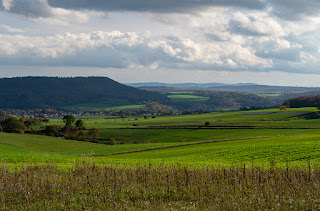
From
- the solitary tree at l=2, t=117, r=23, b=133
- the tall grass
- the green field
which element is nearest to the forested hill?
the green field

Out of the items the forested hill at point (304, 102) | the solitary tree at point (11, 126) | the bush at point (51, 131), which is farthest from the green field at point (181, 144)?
the forested hill at point (304, 102)

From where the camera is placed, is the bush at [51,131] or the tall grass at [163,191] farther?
the bush at [51,131]

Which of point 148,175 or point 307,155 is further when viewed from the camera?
point 307,155

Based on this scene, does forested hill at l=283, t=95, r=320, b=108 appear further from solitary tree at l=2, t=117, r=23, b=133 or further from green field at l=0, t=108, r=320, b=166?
solitary tree at l=2, t=117, r=23, b=133

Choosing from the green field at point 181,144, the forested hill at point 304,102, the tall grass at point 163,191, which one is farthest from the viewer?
the forested hill at point 304,102

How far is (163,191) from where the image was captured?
45.8ft

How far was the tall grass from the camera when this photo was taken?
11.7 m

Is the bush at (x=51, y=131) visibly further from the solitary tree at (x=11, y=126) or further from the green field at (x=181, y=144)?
the green field at (x=181, y=144)

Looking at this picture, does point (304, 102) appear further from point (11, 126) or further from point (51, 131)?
point (11, 126)

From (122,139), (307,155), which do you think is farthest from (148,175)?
(122,139)

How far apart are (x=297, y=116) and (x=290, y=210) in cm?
11577

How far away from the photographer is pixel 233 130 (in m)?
84.6

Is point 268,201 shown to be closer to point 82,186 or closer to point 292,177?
point 292,177

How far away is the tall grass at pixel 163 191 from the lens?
11.7 meters
